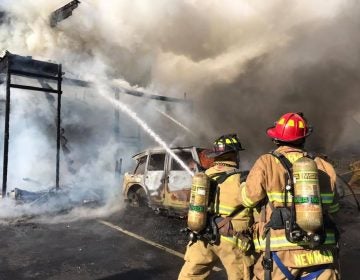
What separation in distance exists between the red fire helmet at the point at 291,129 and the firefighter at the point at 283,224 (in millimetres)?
98

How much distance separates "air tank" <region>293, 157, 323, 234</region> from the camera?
2211 mm

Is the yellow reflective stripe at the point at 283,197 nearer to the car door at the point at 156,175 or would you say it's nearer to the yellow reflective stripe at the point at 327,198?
the yellow reflective stripe at the point at 327,198

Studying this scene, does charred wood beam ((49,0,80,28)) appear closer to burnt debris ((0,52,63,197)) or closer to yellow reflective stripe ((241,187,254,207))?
burnt debris ((0,52,63,197))

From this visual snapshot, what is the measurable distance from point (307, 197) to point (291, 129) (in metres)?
0.57

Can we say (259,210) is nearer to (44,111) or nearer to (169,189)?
(169,189)

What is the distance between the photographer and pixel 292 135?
261 cm

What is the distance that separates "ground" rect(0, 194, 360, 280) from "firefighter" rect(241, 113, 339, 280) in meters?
2.36

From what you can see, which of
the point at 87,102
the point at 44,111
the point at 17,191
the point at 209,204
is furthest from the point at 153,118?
the point at 209,204

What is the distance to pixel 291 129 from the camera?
2.62 metres

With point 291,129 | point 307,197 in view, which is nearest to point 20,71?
point 291,129

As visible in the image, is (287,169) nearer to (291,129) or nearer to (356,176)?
(291,129)

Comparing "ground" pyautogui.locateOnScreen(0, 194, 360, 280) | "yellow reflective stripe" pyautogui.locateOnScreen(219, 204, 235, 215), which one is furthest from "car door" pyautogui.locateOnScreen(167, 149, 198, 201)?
"yellow reflective stripe" pyautogui.locateOnScreen(219, 204, 235, 215)

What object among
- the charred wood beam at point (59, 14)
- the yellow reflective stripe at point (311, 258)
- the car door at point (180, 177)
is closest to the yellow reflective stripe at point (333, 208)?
the yellow reflective stripe at point (311, 258)

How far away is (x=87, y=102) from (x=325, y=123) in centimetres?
1190
